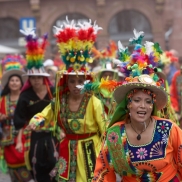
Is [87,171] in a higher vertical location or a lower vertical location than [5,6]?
lower

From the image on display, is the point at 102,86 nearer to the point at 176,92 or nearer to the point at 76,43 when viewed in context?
the point at 76,43

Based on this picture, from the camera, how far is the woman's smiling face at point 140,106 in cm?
453

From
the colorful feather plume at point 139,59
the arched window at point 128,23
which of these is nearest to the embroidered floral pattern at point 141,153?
the colorful feather plume at point 139,59

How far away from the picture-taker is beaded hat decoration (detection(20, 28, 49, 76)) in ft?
26.7

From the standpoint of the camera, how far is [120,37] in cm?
2836

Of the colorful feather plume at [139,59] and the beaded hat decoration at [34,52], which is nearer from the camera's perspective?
the colorful feather plume at [139,59]

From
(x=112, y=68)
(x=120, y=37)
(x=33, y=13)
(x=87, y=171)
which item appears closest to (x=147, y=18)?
(x=120, y=37)

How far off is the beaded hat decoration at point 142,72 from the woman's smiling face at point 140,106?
0.07 m

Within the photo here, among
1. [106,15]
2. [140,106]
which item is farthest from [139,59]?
[106,15]

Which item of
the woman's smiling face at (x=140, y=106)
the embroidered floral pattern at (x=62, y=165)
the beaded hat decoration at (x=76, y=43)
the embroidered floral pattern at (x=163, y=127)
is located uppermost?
the beaded hat decoration at (x=76, y=43)

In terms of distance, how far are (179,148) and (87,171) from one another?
6.66 ft

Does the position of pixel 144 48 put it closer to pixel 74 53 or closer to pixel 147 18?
pixel 74 53

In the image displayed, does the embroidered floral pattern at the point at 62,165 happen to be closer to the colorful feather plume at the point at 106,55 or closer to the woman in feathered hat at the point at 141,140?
the woman in feathered hat at the point at 141,140

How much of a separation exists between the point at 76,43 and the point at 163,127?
245 cm
